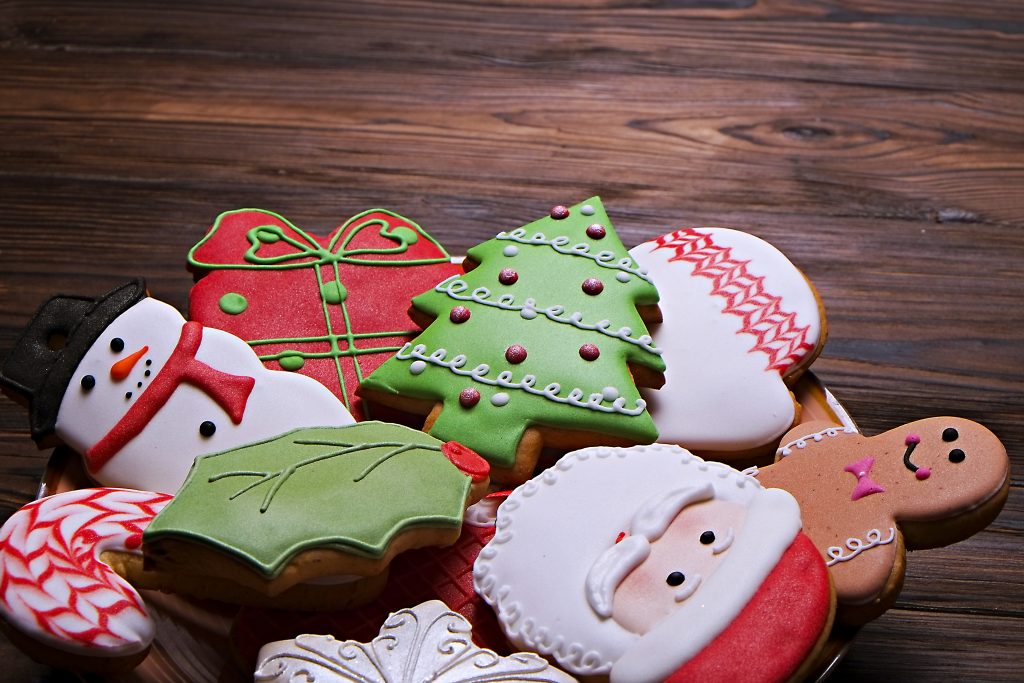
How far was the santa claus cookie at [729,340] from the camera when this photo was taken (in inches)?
56.8

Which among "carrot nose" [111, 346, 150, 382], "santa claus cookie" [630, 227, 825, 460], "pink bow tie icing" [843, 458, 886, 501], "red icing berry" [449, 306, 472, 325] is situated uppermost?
"carrot nose" [111, 346, 150, 382]

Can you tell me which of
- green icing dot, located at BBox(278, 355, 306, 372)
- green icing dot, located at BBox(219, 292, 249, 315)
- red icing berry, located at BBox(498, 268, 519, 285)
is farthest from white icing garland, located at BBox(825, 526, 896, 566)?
green icing dot, located at BBox(219, 292, 249, 315)

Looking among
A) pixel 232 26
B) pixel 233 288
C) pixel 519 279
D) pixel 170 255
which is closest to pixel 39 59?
pixel 232 26

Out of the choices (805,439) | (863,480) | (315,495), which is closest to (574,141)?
(805,439)

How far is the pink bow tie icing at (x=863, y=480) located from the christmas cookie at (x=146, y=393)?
0.62 metres

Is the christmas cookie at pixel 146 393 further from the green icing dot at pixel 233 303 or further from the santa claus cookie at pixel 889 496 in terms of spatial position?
the santa claus cookie at pixel 889 496

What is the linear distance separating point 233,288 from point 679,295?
62 cm

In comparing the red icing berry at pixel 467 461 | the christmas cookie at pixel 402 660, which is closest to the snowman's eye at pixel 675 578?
the christmas cookie at pixel 402 660

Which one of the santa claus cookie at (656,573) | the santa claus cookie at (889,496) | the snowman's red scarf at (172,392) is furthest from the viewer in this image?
the snowman's red scarf at (172,392)

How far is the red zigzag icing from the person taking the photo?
1.48 meters

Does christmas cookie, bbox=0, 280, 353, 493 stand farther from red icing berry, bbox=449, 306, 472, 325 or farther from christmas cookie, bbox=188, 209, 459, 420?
red icing berry, bbox=449, 306, 472, 325

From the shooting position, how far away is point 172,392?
1.39 m

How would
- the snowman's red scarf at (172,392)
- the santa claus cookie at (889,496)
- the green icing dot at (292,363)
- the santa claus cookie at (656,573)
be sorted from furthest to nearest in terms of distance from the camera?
1. the green icing dot at (292,363)
2. the snowman's red scarf at (172,392)
3. the santa claus cookie at (889,496)
4. the santa claus cookie at (656,573)

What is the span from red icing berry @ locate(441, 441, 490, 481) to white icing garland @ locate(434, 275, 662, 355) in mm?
228
